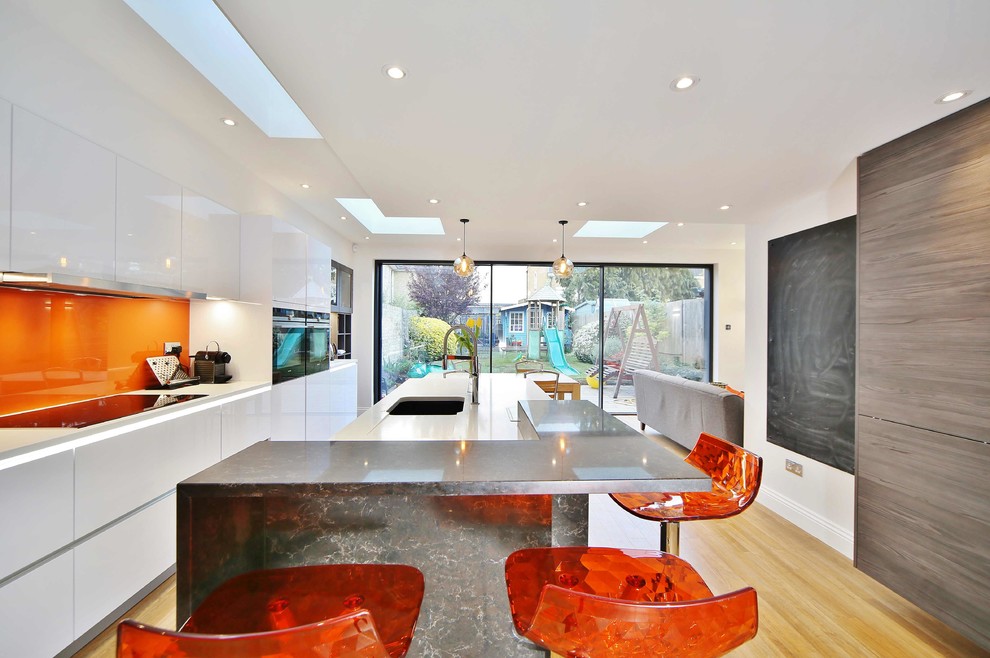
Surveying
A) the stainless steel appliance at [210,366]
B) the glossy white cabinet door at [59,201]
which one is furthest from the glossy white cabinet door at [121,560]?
the glossy white cabinet door at [59,201]

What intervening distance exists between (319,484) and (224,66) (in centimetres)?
246

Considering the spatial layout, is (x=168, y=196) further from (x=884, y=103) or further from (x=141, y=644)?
(x=884, y=103)

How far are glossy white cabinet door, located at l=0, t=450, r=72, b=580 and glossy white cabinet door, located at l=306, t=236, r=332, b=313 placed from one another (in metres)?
2.44

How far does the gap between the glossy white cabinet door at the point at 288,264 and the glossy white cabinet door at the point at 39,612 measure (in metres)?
2.05

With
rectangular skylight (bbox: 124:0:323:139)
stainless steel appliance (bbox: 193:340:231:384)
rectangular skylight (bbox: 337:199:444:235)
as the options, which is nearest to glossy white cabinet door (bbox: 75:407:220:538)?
stainless steel appliance (bbox: 193:340:231:384)

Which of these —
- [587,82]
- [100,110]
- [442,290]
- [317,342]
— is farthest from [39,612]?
[442,290]

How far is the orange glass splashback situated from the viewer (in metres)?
1.86

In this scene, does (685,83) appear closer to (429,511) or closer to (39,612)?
(429,511)

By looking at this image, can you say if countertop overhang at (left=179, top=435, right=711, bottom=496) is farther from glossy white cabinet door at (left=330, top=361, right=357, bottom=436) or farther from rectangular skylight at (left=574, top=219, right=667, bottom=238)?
rectangular skylight at (left=574, top=219, right=667, bottom=238)

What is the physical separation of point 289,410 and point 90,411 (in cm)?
152

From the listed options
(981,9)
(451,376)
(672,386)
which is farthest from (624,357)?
(981,9)

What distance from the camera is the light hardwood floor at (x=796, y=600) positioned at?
1746mm

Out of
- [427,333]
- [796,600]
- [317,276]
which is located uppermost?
[317,276]

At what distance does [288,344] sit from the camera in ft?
11.3
